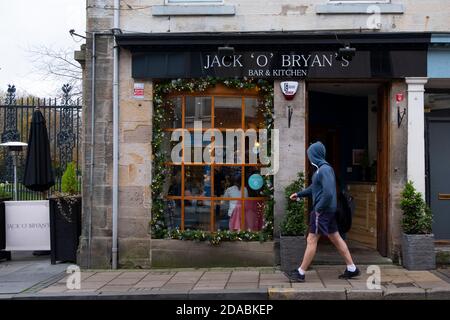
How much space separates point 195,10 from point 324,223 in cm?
414

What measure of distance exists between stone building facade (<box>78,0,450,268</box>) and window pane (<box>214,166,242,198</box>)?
28.6 inches

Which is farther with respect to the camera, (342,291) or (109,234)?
(109,234)

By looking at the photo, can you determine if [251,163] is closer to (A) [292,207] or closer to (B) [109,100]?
(A) [292,207]

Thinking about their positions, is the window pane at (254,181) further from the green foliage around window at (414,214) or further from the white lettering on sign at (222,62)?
the green foliage around window at (414,214)

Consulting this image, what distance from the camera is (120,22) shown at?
943cm

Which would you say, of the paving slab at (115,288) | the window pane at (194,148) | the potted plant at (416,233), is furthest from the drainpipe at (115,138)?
the potted plant at (416,233)

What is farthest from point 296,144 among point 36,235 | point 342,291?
point 36,235

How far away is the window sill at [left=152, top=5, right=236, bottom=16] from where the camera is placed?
9.30 metres

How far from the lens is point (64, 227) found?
9.77 meters

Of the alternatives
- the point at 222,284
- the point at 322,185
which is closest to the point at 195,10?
the point at 322,185

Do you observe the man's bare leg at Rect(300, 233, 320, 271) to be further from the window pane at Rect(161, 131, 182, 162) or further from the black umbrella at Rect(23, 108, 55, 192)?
the black umbrella at Rect(23, 108, 55, 192)

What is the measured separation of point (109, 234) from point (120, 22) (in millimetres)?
3573

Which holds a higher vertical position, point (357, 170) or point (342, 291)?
point (357, 170)

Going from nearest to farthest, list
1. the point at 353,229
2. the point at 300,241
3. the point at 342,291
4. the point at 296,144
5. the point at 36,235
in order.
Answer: the point at 342,291, the point at 300,241, the point at 296,144, the point at 36,235, the point at 353,229
